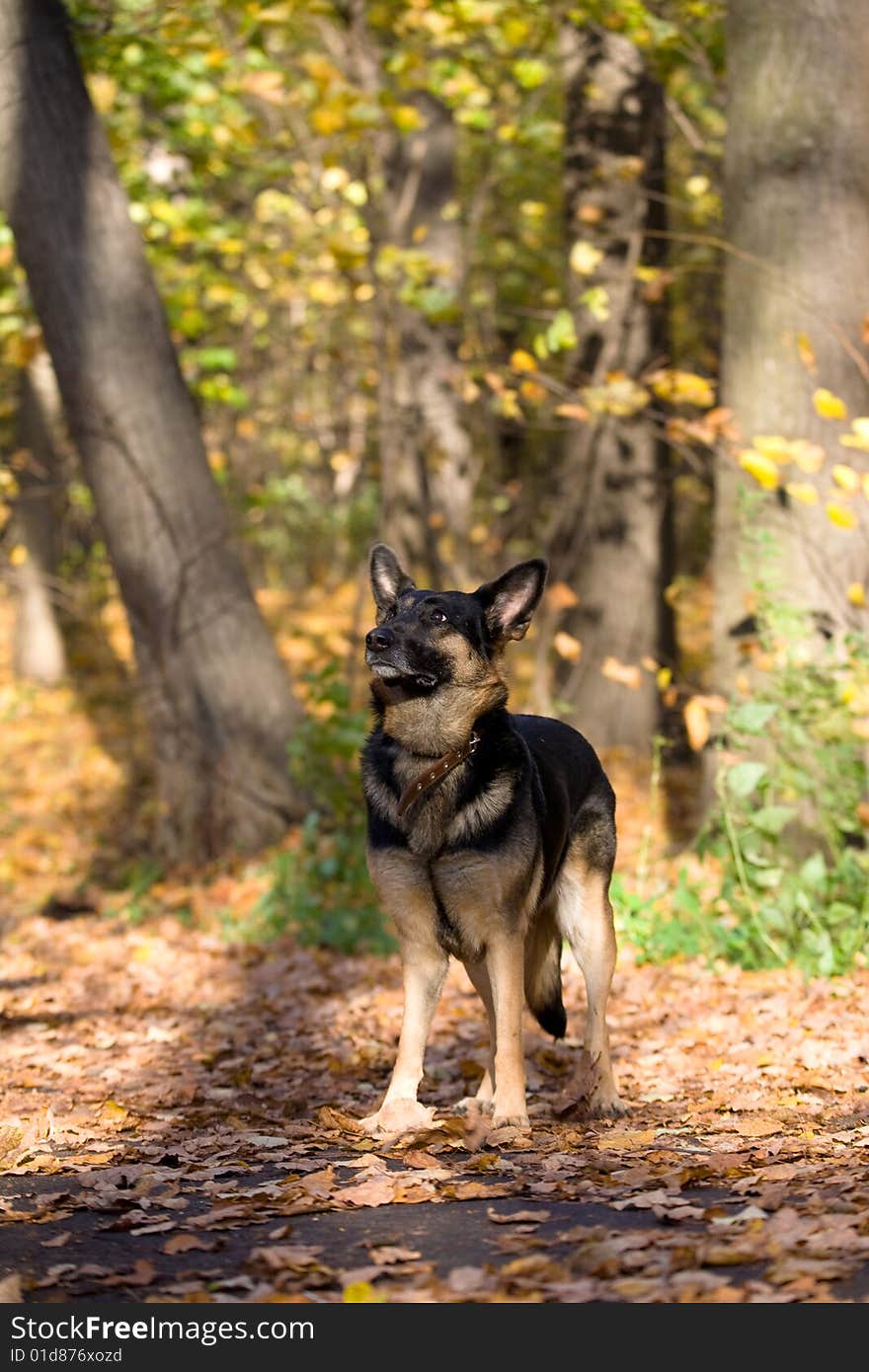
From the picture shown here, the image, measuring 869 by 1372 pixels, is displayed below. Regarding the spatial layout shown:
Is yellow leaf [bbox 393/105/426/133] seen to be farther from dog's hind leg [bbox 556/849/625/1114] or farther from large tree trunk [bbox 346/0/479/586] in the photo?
dog's hind leg [bbox 556/849/625/1114]

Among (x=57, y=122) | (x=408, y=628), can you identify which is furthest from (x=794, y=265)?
(x=57, y=122)

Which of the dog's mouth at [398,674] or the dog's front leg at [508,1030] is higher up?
the dog's mouth at [398,674]

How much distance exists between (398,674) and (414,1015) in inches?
49.6

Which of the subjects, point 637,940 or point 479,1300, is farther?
point 637,940

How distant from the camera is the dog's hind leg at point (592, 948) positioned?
617cm

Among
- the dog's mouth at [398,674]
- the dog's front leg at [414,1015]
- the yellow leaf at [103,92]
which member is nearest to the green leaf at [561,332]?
the dog's mouth at [398,674]

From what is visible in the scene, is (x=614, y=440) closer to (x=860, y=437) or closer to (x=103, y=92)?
(x=860, y=437)

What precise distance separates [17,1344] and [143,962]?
6.58m

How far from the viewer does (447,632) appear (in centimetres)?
587

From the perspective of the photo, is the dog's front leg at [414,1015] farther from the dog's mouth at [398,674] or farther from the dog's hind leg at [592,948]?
the dog's mouth at [398,674]

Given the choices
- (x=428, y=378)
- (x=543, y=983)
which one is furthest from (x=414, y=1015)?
(x=428, y=378)

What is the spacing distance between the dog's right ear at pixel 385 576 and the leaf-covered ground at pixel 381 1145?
1.97 m

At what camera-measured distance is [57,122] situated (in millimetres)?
11555

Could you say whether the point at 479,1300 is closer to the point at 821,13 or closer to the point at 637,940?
the point at 637,940
